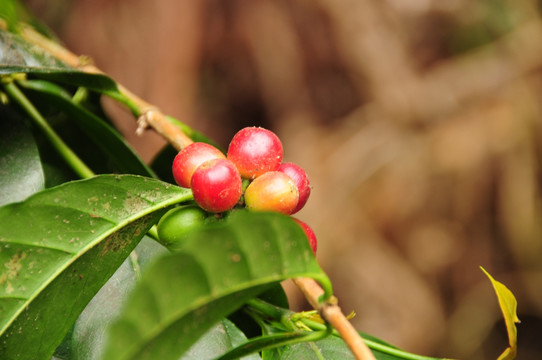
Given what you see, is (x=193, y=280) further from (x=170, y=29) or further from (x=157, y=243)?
(x=170, y=29)

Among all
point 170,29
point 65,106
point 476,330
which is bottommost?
point 476,330

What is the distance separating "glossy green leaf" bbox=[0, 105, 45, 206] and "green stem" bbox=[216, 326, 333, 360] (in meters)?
0.45

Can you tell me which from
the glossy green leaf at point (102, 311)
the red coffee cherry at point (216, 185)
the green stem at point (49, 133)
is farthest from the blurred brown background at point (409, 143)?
the red coffee cherry at point (216, 185)

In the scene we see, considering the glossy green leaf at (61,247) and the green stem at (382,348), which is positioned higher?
the glossy green leaf at (61,247)

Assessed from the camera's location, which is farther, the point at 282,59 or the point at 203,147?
the point at 282,59

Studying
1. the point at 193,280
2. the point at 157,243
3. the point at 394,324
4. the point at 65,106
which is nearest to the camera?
the point at 193,280

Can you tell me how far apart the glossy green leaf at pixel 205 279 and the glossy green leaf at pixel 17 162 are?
470mm

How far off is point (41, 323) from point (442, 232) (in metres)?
3.42

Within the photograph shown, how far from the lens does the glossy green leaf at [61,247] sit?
0.62 metres

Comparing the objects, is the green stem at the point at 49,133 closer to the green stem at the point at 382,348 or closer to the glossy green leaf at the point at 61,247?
the glossy green leaf at the point at 61,247

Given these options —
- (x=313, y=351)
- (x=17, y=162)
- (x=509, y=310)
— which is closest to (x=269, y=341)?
(x=313, y=351)

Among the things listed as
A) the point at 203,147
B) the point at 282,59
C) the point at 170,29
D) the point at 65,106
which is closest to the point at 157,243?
the point at 203,147

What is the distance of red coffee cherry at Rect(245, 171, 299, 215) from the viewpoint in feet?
2.27

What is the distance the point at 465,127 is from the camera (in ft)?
11.9
